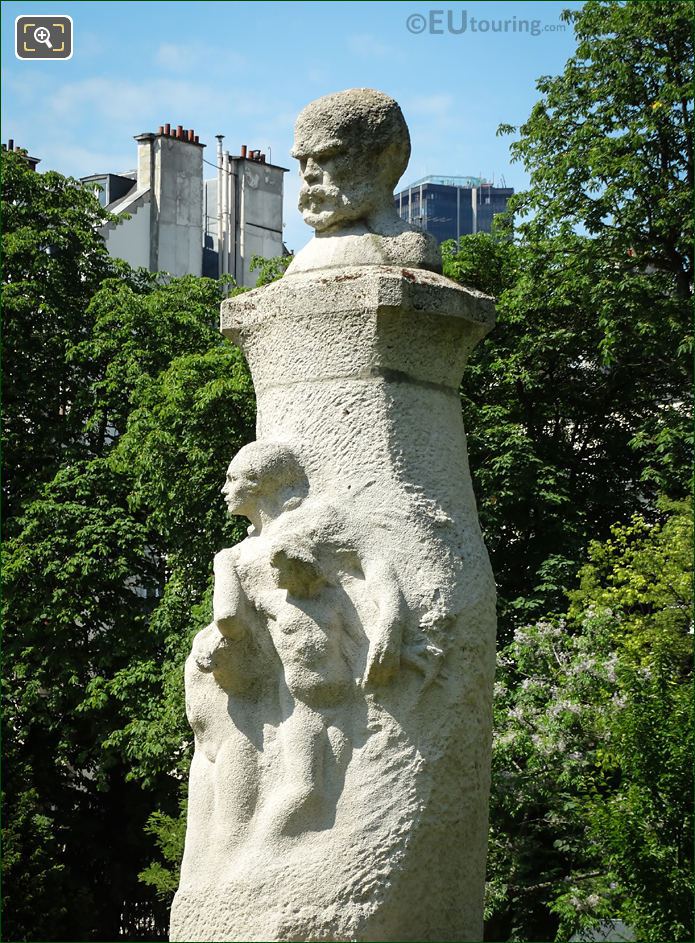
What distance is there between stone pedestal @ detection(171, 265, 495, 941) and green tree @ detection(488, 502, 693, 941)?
549 centimetres

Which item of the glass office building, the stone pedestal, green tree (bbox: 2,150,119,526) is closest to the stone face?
the stone pedestal

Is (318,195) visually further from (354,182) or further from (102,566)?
(102,566)

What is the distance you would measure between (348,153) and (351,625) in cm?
221

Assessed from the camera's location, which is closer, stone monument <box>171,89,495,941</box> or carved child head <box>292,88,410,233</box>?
stone monument <box>171,89,495,941</box>

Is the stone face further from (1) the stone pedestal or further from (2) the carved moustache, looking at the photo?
(1) the stone pedestal

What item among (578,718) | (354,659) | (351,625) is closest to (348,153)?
(351,625)

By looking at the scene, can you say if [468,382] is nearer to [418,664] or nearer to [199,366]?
[199,366]

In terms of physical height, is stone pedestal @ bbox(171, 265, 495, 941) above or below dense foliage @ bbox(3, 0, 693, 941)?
below

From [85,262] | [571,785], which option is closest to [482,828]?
[571,785]

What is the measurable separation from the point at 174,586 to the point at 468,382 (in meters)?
4.79

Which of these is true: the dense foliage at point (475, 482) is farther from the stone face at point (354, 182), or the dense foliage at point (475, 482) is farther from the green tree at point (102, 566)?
the stone face at point (354, 182)

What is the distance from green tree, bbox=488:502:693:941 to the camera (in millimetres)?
13734

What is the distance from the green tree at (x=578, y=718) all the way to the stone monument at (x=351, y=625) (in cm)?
548

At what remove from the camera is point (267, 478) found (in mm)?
6605
